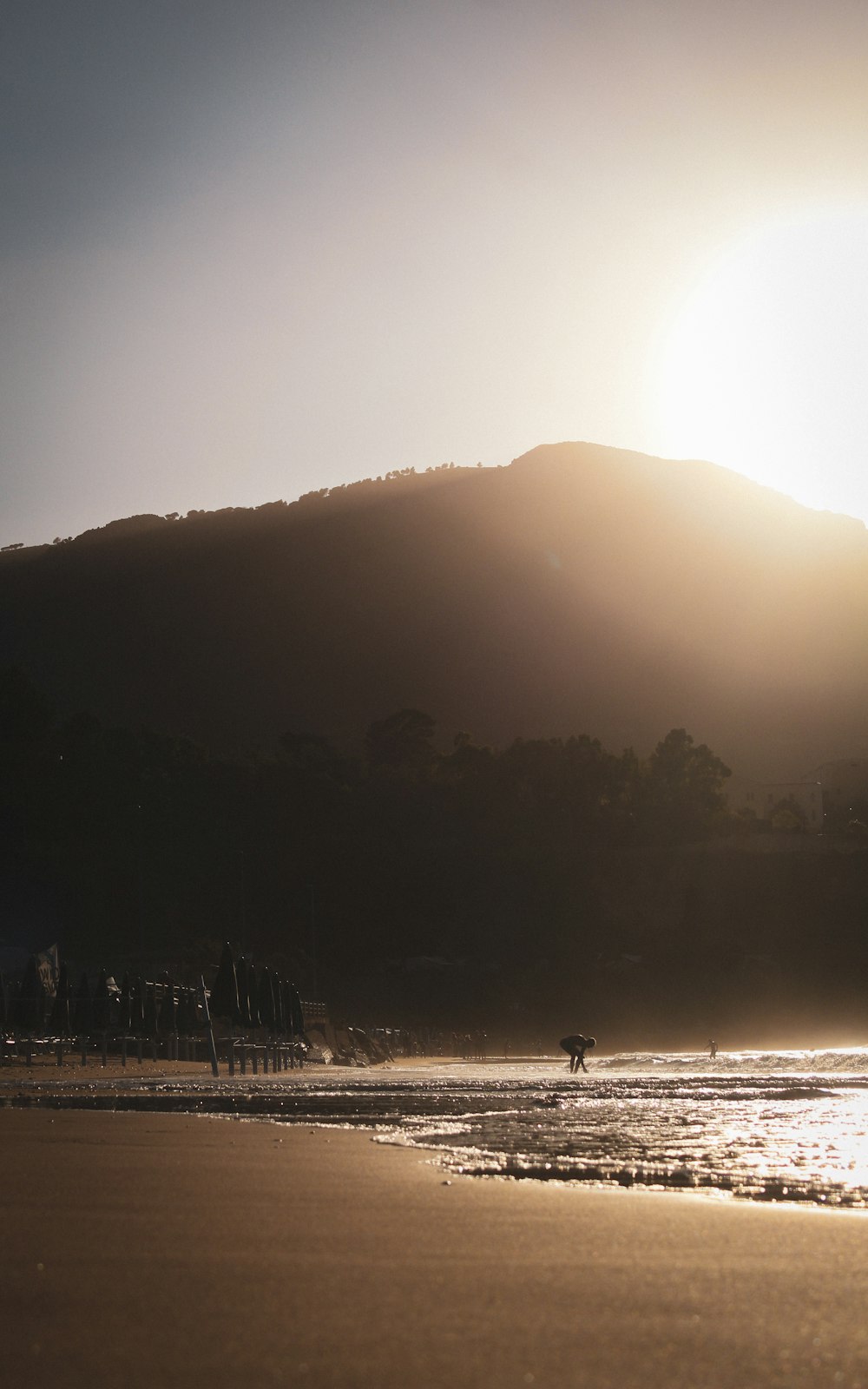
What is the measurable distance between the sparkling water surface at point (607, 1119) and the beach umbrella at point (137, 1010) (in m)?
6.65

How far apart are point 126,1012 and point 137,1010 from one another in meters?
0.49

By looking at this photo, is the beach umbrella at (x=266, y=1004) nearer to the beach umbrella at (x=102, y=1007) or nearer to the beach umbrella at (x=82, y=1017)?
the beach umbrella at (x=102, y=1007)

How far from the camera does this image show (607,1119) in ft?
45.6

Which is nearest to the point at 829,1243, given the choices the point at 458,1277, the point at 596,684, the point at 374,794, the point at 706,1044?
the point at 458,1277

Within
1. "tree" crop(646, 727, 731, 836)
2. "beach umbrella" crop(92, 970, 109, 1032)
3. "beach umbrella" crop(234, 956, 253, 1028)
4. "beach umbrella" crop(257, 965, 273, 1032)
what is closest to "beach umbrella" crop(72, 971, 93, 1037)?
"beach umbrella" crop(92, 970, 109, 1032)

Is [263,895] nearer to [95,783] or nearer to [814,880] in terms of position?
[95,783]

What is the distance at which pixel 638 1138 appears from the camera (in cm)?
1142

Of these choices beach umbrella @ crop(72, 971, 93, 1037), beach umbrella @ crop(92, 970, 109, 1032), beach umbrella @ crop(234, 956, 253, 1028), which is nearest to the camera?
beach umbrella @ crop(72, 971, 93, 1037)

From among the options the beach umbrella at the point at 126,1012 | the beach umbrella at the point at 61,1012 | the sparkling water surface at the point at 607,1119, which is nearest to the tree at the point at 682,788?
the beach umbrella at the point at 126,1012

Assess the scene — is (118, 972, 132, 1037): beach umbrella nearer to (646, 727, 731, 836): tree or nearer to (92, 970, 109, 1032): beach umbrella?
(92, 970, 109, 1032): beach umbrella

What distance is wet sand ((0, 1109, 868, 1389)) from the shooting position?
373 centimetres

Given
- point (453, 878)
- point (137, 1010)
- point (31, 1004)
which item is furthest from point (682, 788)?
point (31, 1004)

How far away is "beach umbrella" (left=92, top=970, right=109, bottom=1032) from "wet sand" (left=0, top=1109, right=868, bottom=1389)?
83.2 ft

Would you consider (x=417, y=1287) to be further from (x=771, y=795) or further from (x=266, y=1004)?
(x=771, y=795)
